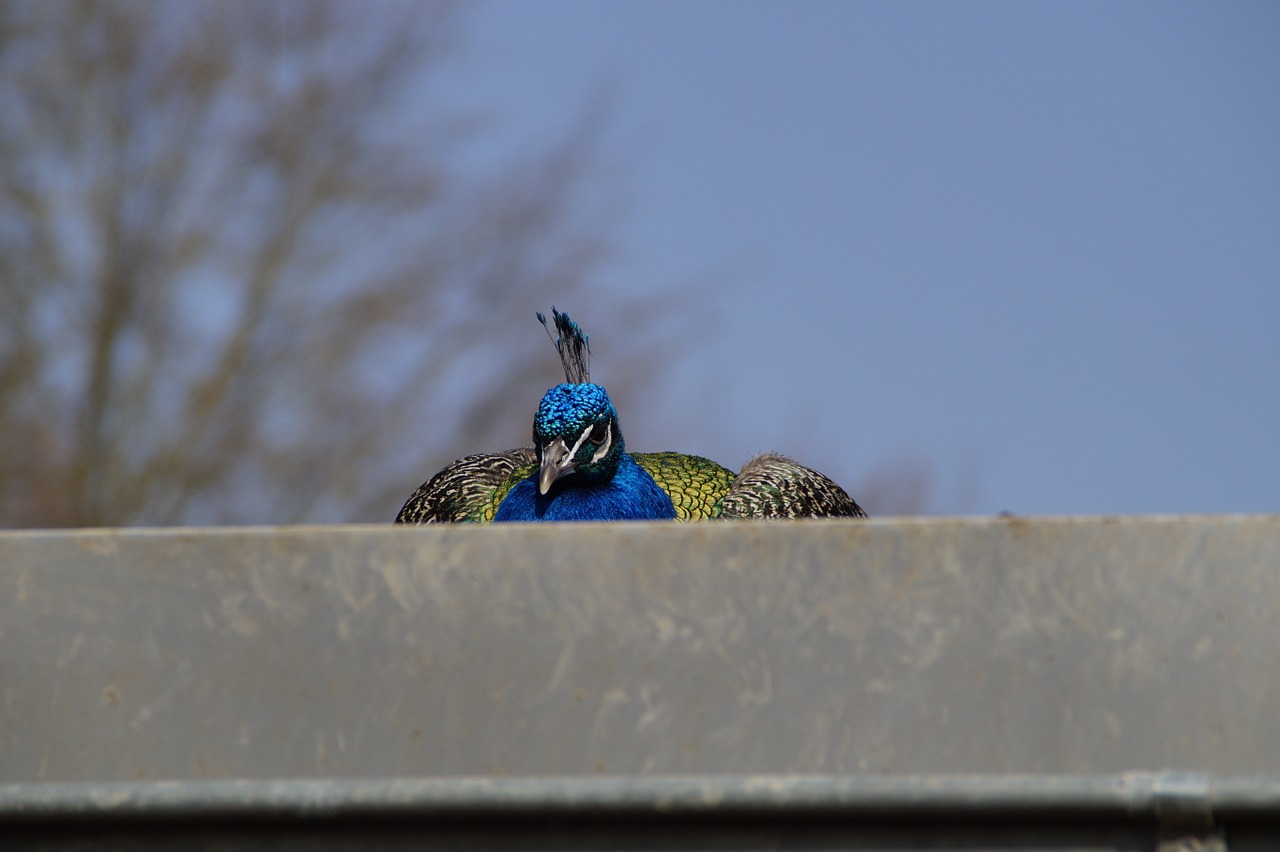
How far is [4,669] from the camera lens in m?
2.13

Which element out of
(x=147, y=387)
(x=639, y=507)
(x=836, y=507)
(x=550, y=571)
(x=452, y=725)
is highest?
(x=147, y=387)

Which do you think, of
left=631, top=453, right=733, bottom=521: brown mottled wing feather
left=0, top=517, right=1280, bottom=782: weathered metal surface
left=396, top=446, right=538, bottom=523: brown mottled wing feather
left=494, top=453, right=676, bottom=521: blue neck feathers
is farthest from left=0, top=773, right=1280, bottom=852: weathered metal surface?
left=631, top=453, right=733, bottom=521: brown mottled wing feather

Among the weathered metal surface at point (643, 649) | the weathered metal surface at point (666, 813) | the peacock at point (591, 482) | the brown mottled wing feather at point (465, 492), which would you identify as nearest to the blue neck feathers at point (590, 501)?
the peacock at point (591, 482)

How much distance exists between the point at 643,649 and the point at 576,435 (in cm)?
270

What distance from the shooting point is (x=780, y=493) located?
5.26 metres

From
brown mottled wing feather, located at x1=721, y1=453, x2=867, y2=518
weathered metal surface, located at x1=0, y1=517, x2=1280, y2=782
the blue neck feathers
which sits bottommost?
weathered metal surface, located at x1=0, y1=517, x2=1280, y2=782

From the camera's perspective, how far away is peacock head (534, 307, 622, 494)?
473cm

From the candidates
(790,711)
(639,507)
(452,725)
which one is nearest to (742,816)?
(790,711)

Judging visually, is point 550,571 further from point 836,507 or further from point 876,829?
point 836,507

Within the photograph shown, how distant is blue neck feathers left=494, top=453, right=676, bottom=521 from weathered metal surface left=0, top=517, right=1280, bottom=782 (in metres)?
2.47

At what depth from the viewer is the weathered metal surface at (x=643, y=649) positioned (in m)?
2.04

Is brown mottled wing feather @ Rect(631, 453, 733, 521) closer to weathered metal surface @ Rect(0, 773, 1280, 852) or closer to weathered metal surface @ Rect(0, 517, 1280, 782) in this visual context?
weathered metal surface @ Rect(0, 517, 1280, 782)

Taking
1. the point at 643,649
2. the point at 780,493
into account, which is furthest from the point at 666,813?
the point at 780,493

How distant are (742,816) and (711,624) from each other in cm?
25
